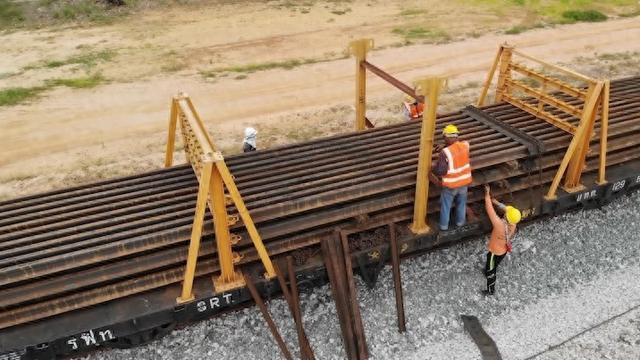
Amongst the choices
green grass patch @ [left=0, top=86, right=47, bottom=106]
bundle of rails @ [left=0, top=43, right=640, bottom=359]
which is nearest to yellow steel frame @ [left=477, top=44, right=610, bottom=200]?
bundle of rails @ [left=0, top=43, right=640, bottom=359]

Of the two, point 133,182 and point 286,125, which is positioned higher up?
point 133,182

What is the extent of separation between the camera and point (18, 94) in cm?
1261

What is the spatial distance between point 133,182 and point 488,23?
14988mm

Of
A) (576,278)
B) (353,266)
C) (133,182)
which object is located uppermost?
(133,182)

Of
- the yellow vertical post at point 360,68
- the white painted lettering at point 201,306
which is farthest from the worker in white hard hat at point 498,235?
the white painted lettering at point 201,306

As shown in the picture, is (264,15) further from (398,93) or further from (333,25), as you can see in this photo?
(398,93)

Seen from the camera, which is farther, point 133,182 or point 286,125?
point 286,125

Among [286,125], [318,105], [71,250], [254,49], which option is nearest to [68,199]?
[71,250]

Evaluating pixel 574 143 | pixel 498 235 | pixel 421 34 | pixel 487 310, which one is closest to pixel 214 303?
pixel 487 310

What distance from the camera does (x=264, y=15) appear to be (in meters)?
18.8

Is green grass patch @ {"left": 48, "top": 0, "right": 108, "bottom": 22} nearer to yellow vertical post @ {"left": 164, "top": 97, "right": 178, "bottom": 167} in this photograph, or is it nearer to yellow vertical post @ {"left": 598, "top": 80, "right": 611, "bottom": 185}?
yellow vertical post @ {"left": 164, "top": 97, "right": 178, "bottom": 167}

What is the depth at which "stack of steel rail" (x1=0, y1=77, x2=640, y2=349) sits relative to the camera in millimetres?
4969

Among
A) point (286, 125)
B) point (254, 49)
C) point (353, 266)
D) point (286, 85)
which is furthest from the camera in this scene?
point (254, 49)

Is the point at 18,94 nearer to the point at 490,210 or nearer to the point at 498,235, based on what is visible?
the point at 490,210
